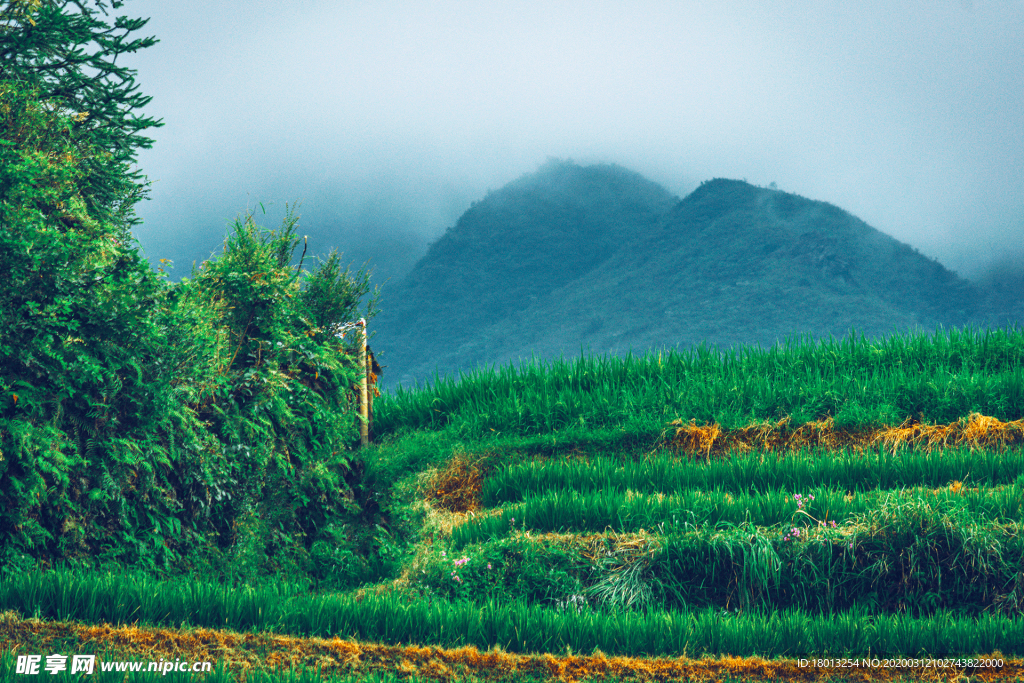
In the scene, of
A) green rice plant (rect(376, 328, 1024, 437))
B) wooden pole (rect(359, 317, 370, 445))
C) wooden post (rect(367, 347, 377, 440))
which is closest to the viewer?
green rice plant (rect(376, 328, 1024, 437))

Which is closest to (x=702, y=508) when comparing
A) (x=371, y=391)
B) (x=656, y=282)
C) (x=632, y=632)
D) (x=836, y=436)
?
(x=632, y=632)

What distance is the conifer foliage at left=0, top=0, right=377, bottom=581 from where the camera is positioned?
503 centimetres

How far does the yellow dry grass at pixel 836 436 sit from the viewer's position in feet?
25.0

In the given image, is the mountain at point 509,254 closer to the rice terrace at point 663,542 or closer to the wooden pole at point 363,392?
the wooden pole at point 363,392

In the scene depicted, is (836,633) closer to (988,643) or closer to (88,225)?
(988,643)

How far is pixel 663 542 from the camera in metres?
5.56

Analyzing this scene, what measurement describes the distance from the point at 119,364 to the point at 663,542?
13.9 feet

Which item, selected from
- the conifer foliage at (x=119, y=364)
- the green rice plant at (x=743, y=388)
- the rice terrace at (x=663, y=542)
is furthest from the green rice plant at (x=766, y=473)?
the conifer foliage at (x=119, y=364)

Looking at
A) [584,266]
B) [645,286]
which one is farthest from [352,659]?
[584,266]

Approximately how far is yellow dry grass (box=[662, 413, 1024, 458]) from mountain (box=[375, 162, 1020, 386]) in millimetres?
71064

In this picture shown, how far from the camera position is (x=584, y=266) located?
118500mm

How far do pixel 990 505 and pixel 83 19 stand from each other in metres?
8.66

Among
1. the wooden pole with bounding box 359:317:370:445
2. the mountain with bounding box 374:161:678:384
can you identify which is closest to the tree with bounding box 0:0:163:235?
the wooden pole with bounding box 359:317:370:445

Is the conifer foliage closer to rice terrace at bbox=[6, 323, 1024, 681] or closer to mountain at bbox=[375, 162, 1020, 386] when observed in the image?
rice terrace at bbox=[6, 323, 1024, 681]
